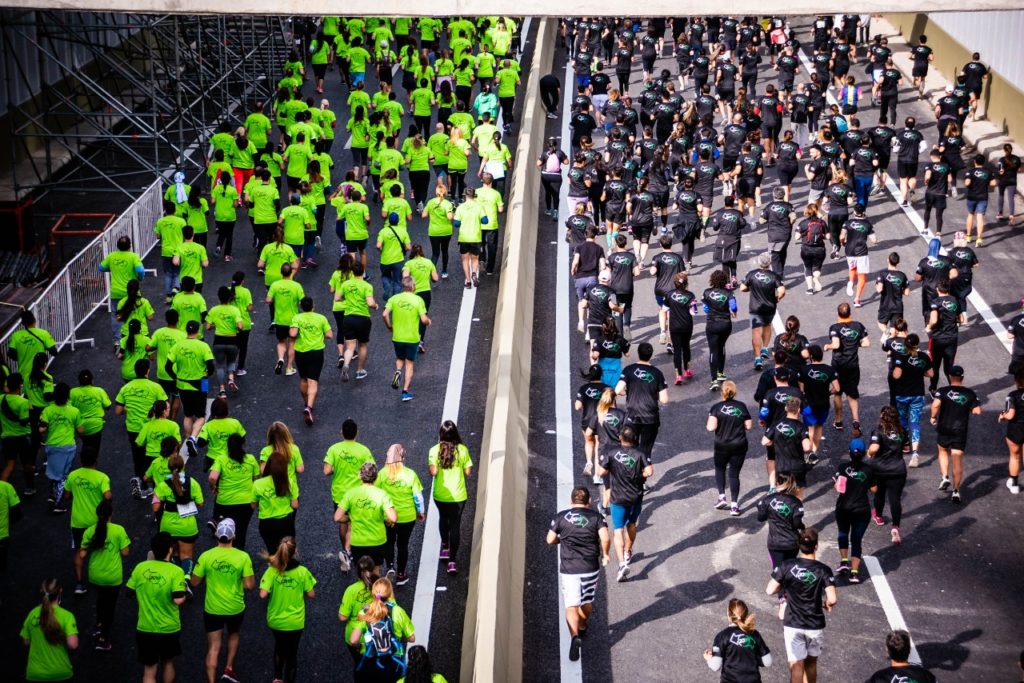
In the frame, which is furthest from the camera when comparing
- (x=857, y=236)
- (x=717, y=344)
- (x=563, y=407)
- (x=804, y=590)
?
(x=857, y=236)

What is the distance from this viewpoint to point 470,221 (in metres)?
21.5

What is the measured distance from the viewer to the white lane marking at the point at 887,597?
14311 millimetres

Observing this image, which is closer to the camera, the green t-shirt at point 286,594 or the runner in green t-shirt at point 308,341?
the green t-shirt at point 286,594

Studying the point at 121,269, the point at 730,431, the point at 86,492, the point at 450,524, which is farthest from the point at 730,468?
the point at 121,269

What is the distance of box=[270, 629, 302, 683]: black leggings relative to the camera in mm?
13109

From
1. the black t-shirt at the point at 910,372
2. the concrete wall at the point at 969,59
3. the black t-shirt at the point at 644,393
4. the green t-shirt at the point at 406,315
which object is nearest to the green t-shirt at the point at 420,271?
the green t-shirt at the point at 406,315

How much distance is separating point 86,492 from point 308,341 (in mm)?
4013

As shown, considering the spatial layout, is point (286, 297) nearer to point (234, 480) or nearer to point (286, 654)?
point (234, 480)

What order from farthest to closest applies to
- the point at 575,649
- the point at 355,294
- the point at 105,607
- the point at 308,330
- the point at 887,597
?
the point at 355,294
the point at 308,330
the point at 887,597
the point at 105,607
the point at 575,649

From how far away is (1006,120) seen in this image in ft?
100

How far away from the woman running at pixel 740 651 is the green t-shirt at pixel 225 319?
833cm

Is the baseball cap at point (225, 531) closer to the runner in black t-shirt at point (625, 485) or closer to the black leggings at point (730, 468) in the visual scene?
the runner in black t-shirt at point (625, 485)

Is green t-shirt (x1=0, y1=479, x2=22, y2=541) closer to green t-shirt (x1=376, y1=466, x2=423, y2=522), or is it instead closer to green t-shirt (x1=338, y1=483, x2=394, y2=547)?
green t-shirt (x1=338, y1=483, x2=394, y2=547)

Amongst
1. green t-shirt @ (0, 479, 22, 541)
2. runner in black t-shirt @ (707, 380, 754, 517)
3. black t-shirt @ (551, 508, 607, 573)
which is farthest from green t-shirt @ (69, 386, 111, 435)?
runner in black t-shirt @ (707, 380, 754, 517)
